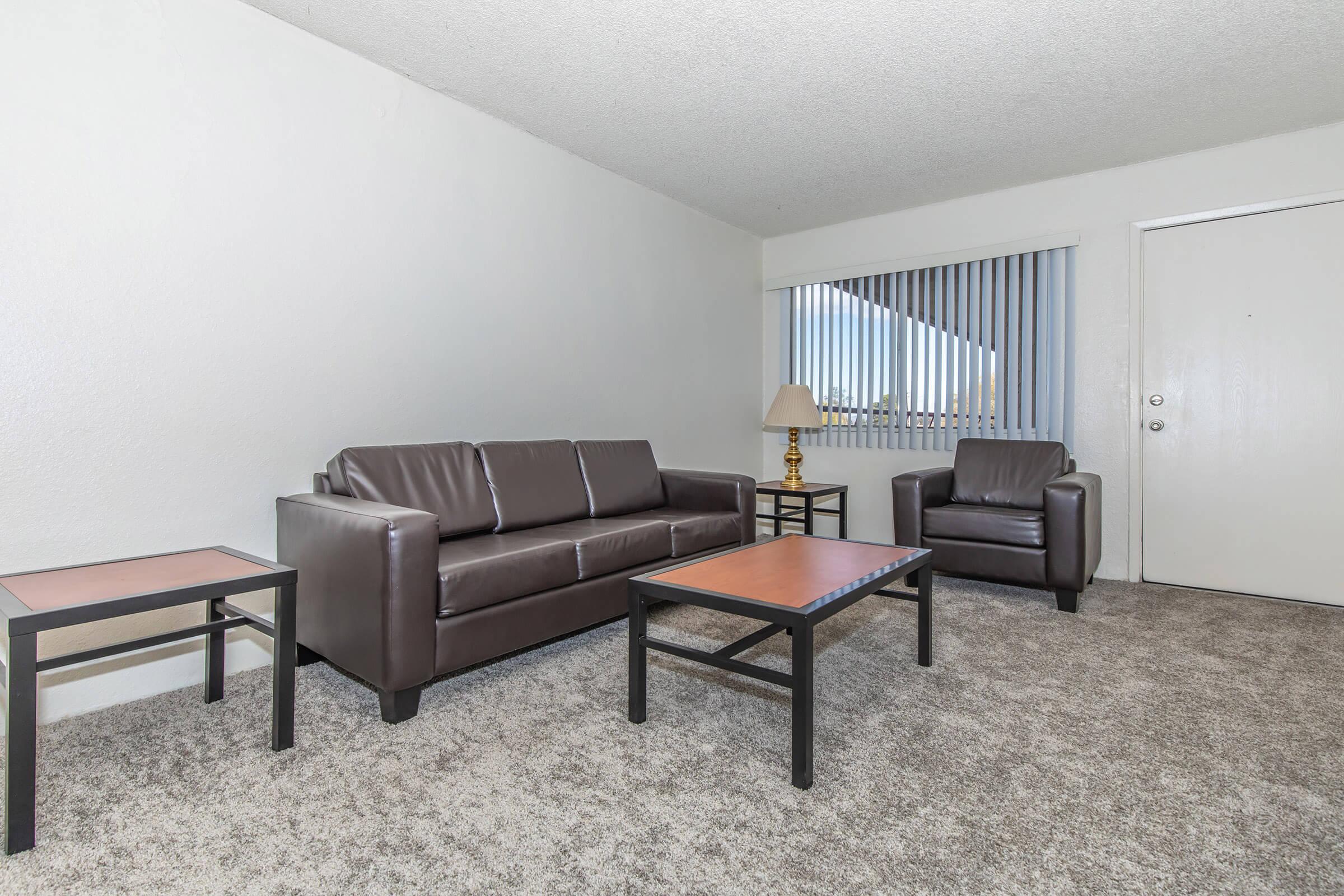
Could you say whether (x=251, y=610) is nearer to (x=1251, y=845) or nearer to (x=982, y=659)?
(x=982, y=659)

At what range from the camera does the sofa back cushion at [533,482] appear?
9.92ft

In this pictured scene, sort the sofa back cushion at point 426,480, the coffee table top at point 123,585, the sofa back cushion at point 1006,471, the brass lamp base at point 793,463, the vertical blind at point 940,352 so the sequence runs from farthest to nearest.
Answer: the brass lamp base at point 793,463 < the vertical blind at point 940,352 < the sofa back cushion at point 1006,471 < the sofa back cushion at point 426,480 < the coffee table top at point 123,585

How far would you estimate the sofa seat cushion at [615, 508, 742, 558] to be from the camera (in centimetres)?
309

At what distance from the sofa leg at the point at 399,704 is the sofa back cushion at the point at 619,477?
144 centimetres

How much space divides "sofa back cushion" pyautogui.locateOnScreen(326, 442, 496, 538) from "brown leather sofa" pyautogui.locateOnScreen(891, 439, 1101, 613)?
7.20 ft

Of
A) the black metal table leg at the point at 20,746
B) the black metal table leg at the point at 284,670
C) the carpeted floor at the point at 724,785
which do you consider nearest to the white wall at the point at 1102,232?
the carpeted floor at the point at 724,785

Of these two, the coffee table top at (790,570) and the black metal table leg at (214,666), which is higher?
the coffee table top at (790,570)

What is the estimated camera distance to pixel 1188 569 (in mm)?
3787

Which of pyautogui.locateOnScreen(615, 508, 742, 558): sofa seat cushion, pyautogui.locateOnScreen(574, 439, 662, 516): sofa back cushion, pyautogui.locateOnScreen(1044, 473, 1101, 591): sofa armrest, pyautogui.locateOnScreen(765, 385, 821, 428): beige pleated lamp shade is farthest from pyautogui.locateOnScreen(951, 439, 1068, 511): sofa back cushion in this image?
pyautogui.locateOnScreen(574, 439, 662, 516): sofa back cushion

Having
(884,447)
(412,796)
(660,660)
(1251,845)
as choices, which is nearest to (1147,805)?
(1251,845)

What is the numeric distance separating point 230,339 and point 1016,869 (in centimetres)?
278

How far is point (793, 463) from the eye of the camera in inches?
183

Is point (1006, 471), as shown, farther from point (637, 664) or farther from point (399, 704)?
point (399, 704)

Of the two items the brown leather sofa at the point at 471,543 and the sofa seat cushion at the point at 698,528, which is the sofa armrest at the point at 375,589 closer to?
the brown leather sofa at the point at 471,543
